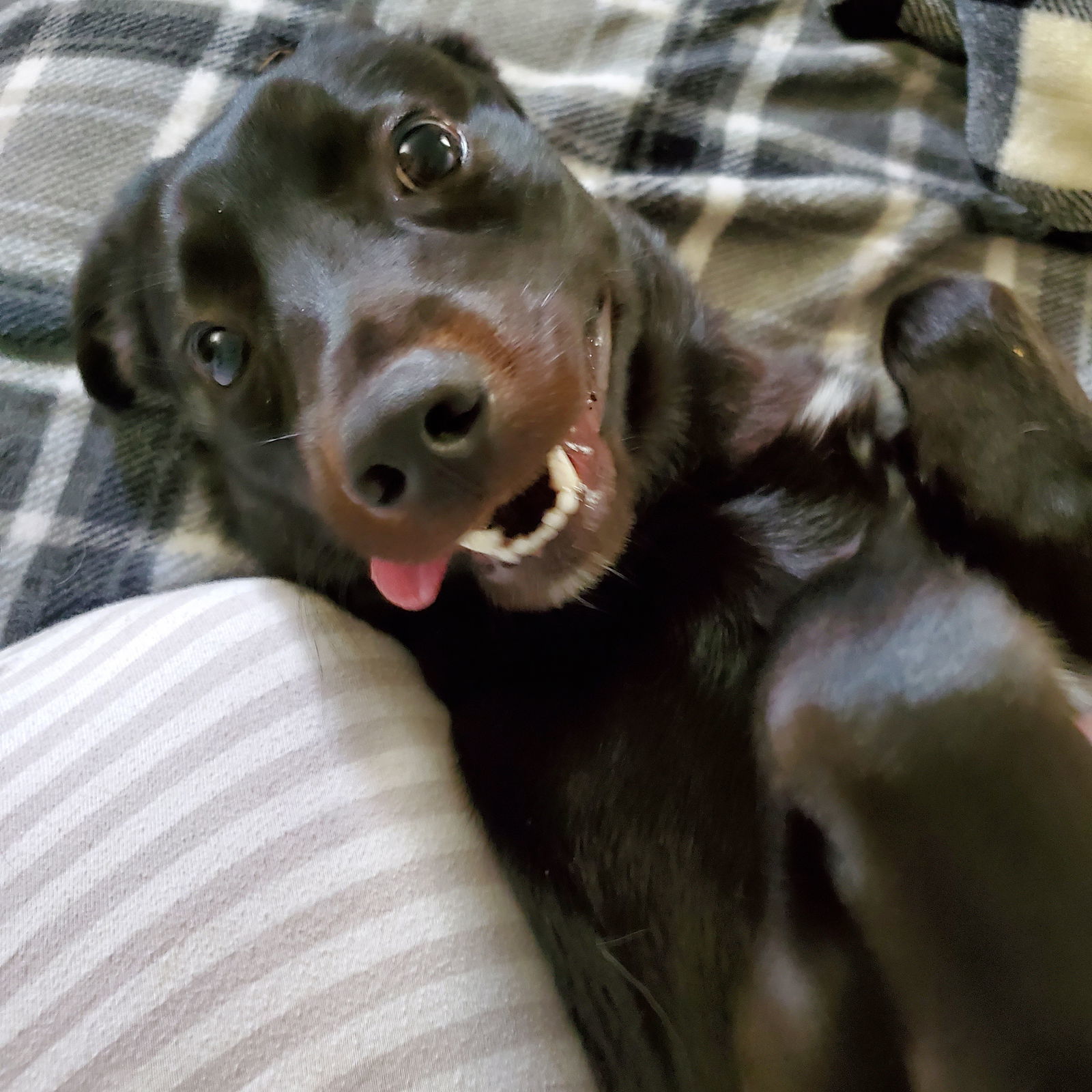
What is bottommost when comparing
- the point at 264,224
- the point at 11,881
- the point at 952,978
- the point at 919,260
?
the point at 11,881

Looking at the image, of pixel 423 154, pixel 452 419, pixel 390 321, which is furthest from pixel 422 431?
pixel 423 154

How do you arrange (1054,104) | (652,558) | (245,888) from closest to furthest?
(245,888)
(652,558)
(1054,104)

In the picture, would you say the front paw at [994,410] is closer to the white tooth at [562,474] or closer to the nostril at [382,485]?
the white tooth at [562,474]

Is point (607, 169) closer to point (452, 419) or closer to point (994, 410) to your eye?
point (994, 410)

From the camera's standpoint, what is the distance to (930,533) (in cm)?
104

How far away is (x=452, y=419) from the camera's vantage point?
814 mm

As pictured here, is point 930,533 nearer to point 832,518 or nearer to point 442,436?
point 832,518

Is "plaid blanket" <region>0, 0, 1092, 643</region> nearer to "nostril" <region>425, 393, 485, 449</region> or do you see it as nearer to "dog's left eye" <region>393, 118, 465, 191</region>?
"dog's left eye" <region>393, 118, 465, 191</region>

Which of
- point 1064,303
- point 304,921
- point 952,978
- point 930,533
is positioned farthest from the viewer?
point 1064,303

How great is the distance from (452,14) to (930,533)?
1.24 m

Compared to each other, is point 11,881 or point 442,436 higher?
point 442,436

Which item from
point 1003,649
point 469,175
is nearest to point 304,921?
point 1003,649

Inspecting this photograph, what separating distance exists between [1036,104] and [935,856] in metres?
1.18

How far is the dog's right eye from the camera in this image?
1.12 m
